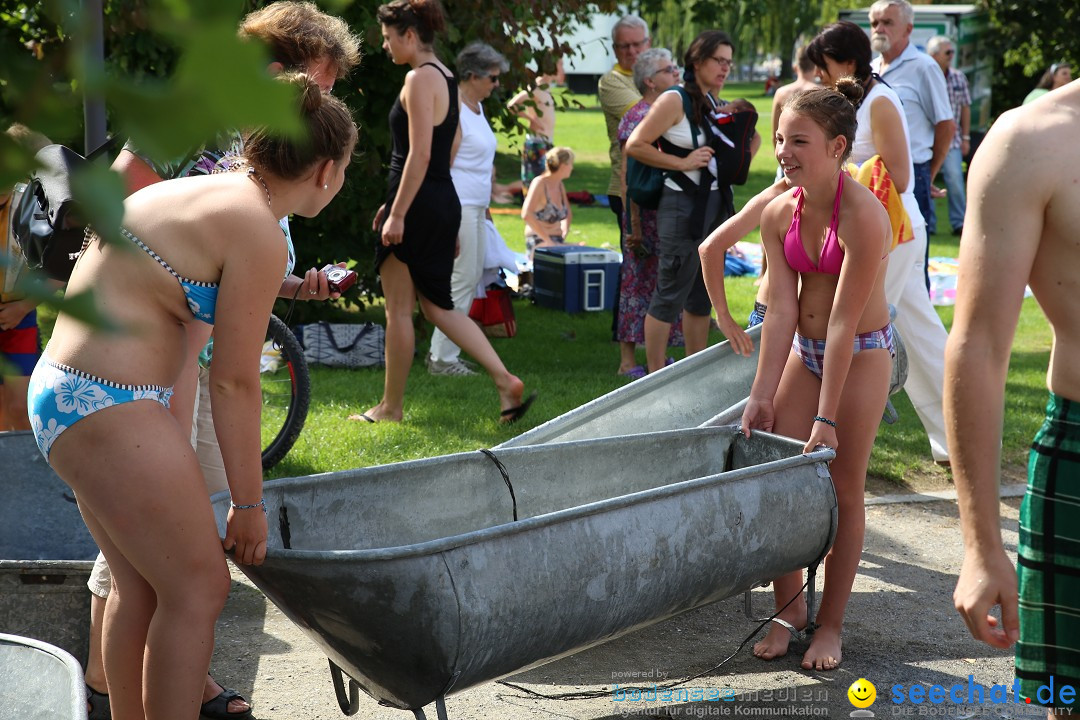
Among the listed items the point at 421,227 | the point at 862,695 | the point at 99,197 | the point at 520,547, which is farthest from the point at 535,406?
the point at 99,197

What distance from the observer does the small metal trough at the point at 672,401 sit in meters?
3.79

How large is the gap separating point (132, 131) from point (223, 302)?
1739mm

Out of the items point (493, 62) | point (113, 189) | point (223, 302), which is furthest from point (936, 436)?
point (113, 189)

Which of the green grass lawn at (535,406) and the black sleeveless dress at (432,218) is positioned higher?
the black sleeveless dress at (432,218)

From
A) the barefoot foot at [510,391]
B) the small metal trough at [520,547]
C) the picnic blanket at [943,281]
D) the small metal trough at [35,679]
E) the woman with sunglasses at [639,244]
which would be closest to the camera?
the small metal trough at [35,679]

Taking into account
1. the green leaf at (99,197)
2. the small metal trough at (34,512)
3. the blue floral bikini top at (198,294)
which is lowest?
the small metal trough at (34,512)

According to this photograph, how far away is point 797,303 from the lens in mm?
3557

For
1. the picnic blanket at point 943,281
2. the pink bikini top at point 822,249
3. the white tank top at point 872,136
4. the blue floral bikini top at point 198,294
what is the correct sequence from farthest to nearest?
the picnic blanket at point 943,281, the white tank top at point 872,136, the pink bikini top at point 822,249, the blue floral bikini top at point 198,294

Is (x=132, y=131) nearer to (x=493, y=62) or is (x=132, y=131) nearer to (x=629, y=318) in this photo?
(x=493, y=62)

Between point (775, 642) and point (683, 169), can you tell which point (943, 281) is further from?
point (775, 642)

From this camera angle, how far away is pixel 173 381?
2379 mm

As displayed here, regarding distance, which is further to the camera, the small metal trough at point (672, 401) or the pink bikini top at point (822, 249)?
the small metal trough at point (672, 401)

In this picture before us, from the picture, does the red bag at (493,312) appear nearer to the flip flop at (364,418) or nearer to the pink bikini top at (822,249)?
the flip flop at (364,418)

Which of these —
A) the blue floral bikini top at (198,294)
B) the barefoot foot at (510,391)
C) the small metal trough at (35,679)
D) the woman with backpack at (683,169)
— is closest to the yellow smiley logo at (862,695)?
the blue floral bikini top at (198,294)
